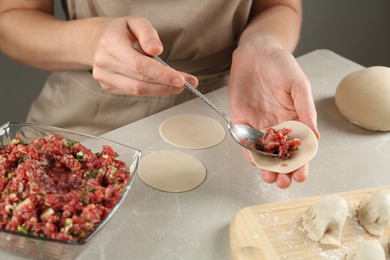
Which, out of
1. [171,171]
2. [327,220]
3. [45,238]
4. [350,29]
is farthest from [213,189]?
[350,29]

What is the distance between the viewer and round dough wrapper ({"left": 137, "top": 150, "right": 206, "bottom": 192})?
3.21ft

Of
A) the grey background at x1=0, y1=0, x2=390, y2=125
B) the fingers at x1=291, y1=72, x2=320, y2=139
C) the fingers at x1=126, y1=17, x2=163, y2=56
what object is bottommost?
the grey background at x1=0, y1=0, x2=390, y2=125

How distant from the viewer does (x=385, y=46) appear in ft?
8.48

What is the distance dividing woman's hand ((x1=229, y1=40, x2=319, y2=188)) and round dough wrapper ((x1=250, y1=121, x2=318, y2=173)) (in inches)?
0.8

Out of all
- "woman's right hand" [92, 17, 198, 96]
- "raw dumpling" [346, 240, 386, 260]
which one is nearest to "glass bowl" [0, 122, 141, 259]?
"woman's right hand" [92, 17, 198, 96]

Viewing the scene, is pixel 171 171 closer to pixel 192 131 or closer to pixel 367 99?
pixel 192 131

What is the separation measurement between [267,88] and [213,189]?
273mm

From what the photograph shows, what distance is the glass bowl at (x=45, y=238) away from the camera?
708 millimetres

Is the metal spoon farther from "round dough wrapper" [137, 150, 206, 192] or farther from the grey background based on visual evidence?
the grey background

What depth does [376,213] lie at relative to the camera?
88 cm

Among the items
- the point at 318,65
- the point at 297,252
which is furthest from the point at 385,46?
the point at 297,252

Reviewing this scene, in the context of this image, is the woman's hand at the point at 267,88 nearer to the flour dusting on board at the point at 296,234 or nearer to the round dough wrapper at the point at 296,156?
the round dough wrapper at the point at 296,156

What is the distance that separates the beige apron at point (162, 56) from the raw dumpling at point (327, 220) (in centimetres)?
50

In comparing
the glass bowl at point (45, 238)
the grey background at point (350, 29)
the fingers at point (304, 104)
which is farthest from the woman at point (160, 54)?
the grey background at point (350, 29)
